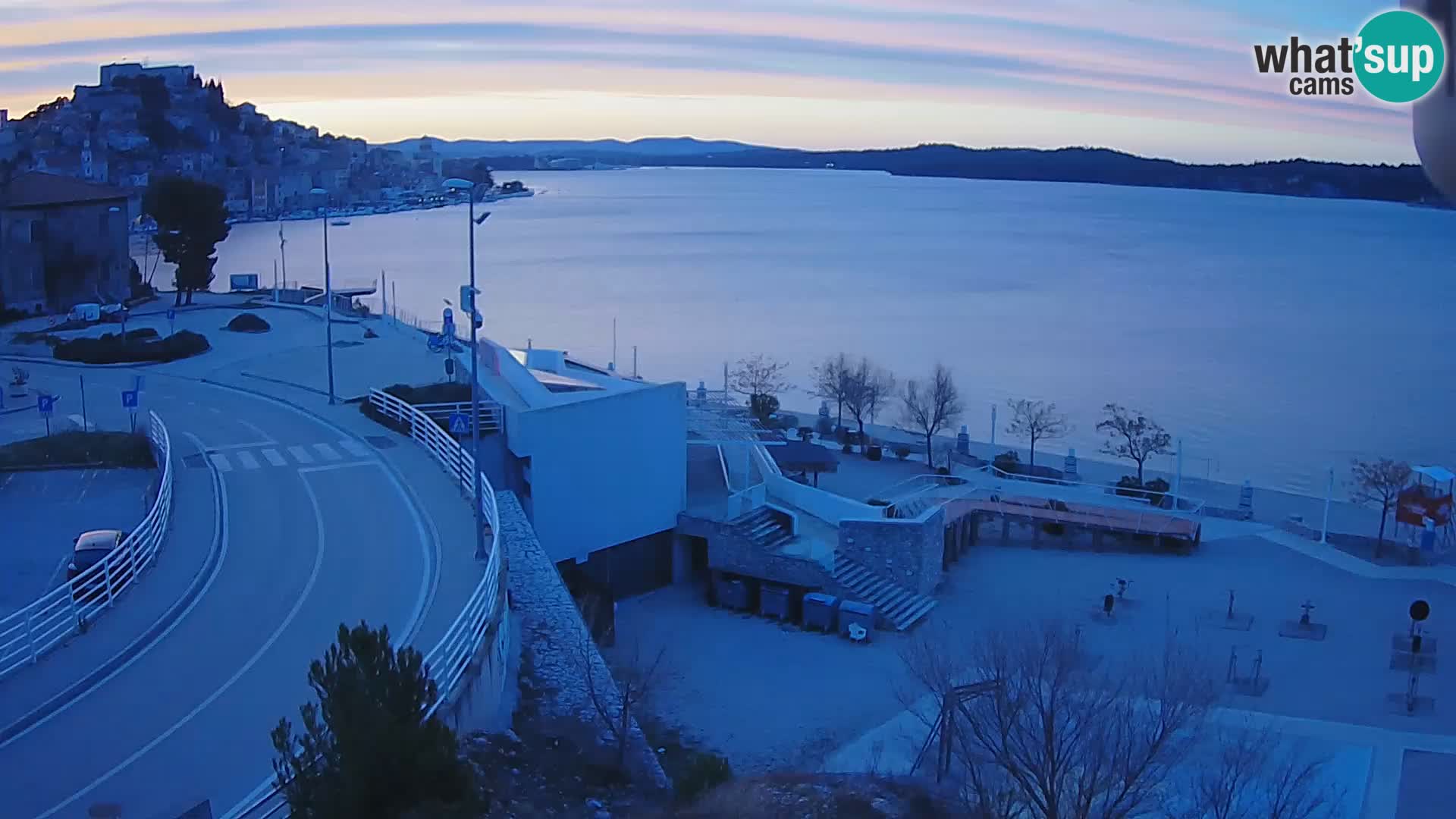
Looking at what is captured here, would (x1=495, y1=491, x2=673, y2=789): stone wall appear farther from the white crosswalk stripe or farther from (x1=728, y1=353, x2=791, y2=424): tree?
(x1=728, y1=353, x2=791, y2=424): tree

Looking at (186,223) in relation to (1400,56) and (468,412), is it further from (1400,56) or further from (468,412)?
(1400,56)

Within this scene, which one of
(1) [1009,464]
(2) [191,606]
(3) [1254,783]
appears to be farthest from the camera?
(1) [1009,464]

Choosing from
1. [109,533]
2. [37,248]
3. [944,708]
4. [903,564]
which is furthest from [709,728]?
[37,248]

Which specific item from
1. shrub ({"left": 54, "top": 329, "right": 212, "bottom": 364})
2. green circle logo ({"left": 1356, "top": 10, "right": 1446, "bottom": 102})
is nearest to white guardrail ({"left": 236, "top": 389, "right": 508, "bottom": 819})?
green circle logo ({"left": 1356, "top": 10, "right": 1446, "bottom": 102})

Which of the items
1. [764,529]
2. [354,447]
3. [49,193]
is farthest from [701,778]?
[49,193]

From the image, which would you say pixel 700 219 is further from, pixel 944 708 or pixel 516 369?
pixel 944 708
